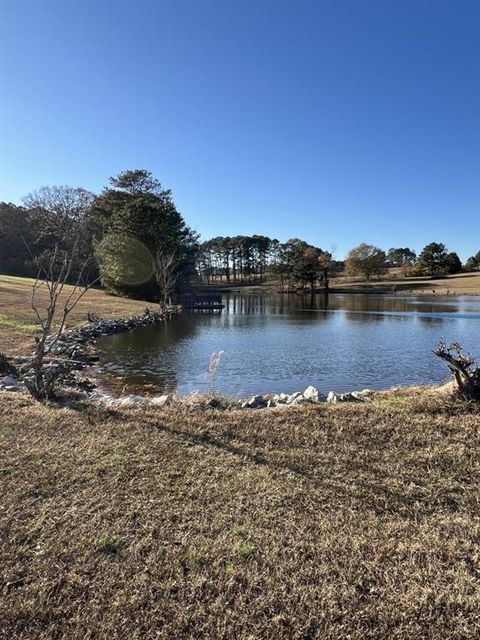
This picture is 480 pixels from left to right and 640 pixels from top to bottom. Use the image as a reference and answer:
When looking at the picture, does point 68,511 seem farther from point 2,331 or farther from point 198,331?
point 198,331

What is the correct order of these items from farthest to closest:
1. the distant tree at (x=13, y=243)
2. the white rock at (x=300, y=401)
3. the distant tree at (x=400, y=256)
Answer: the distant tree at (x=400, y=256), the distant tree at (x=13, y=243), the white rock at (x=300, y=401)

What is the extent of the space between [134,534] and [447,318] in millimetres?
30495

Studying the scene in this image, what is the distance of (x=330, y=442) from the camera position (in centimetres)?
462

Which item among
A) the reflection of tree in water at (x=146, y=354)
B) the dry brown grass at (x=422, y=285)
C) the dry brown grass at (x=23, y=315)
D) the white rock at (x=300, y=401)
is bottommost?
the reflection of tree in water at (x=146, y=354)

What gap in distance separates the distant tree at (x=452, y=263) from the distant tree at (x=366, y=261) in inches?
506

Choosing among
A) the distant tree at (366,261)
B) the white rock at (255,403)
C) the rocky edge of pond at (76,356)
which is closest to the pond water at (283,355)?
the rocky edge of pond at (76,356)

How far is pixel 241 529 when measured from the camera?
300 cm

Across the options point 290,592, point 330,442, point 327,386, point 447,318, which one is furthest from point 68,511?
point 447,318

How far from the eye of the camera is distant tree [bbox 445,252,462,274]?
288 feet

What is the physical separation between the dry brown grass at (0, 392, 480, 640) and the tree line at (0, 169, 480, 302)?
4176 millimetres

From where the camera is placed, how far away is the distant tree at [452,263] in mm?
87750

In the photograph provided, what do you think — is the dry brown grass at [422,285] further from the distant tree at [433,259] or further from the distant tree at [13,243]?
the distant tree at [13,243]

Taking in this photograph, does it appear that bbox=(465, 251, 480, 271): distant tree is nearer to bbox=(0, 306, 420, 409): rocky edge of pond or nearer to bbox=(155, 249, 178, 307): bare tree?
bbox=(155, 249, 178, 307): bare tree

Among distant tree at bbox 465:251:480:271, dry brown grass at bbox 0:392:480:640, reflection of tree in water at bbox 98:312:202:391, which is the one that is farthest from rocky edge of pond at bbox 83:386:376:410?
distant tree at bbox 465:251:480:271
